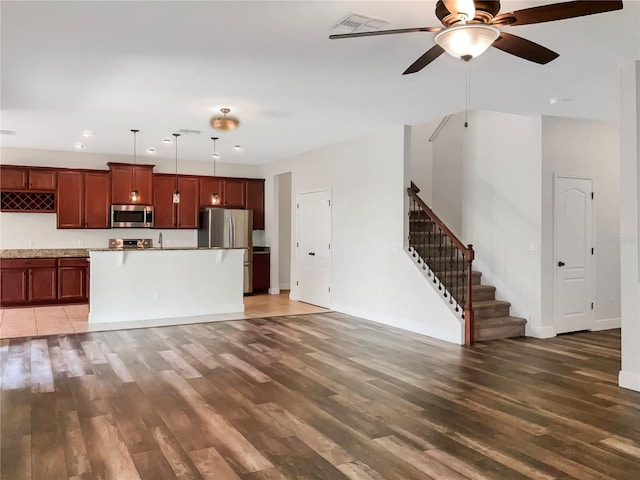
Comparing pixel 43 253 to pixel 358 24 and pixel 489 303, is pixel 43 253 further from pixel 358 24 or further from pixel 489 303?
pixel 358 24

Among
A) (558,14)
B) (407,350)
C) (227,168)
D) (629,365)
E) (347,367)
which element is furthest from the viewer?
(227,168)

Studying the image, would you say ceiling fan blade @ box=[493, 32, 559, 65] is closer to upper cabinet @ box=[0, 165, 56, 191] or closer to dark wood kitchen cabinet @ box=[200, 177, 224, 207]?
dark wood kitchen cabinet @ box=[200, 177, 224, 207]

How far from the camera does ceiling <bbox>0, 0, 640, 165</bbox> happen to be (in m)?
3.38

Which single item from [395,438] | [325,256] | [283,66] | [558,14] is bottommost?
[395,438]

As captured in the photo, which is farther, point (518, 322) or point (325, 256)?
point (325, 256)

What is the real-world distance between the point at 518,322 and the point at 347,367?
2770mm

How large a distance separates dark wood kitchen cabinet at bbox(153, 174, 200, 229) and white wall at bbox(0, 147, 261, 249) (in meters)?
0.24

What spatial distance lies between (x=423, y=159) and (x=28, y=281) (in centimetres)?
695

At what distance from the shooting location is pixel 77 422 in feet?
11.2

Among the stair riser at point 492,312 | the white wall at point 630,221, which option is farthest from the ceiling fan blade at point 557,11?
the stair riser at point 492,312

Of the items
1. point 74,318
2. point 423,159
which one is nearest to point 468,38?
point 423,159

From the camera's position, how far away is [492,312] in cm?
651

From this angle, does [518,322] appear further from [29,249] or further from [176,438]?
[29,249]

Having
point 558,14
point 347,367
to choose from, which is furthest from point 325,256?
point 558,14
